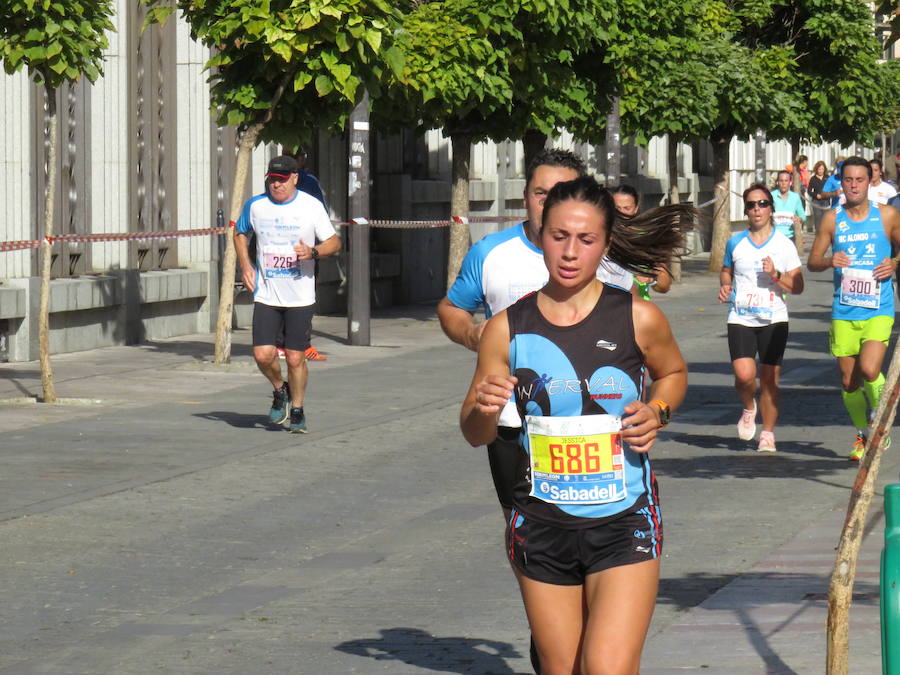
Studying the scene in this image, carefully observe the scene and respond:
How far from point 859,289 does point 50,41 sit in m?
5.94

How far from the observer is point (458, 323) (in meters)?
6.24

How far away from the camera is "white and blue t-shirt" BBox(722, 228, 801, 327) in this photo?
11766 mm

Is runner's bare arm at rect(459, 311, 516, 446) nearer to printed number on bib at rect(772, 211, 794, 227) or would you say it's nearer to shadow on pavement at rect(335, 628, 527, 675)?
shadow on pavement at rect(335, 628, 527, 675)

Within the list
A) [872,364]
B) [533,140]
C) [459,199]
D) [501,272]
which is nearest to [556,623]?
[501,272]

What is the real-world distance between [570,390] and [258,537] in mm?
4352

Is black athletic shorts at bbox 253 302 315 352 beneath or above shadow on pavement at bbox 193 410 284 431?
above

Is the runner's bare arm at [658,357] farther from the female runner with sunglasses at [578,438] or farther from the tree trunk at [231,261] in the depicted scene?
the tree trunk at [231,261]

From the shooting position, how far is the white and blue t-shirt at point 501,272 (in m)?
6.28

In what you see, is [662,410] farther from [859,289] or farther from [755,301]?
[755,301]

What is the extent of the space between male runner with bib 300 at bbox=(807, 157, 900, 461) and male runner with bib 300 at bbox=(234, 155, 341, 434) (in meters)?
3.34

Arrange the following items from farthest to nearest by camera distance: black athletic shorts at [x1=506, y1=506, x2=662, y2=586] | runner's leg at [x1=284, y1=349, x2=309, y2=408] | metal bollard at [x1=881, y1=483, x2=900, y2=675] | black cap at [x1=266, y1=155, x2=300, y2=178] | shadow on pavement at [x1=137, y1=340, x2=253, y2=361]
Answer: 1. shadow on pavement at [x1=137, y1=340, x2=253, y2=361]
2. black cap at [x1=266, y1=155, x2=300, y2=178]
3. runner's leg at [x1=284, y1=349, x2=309, y2=408]
4. black athletic shorts at [x1=506, y1=506, x2=662, y2=586]
5. metal bollard at [x1=881, y1=483, x2=900, y2=675]

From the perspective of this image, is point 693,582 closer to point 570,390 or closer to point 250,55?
point 570,390

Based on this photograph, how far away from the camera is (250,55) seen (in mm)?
16234

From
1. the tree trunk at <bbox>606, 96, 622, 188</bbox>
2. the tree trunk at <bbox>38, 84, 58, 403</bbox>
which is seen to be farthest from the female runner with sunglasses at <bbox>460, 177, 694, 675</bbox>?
the tree trunk at <bbox>606, 96, 622, 188</bbox>
